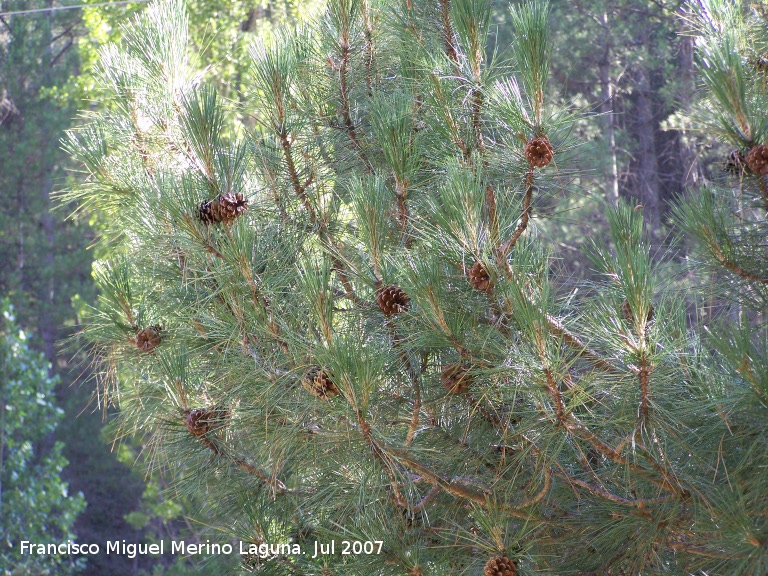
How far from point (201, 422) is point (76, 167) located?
7.84m

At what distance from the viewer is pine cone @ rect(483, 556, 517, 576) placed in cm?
156

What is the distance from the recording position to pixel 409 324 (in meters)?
1.63

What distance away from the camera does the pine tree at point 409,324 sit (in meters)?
1.49

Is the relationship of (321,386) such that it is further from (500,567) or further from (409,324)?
(500,567)

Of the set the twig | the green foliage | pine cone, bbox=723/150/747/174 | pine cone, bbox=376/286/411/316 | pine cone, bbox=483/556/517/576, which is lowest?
the green foliage

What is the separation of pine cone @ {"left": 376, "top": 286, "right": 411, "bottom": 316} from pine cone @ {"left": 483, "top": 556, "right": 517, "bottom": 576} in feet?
1.61

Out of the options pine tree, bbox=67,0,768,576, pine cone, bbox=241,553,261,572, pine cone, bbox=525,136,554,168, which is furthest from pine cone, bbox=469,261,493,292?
pine cone, bbox=241,553,261,572

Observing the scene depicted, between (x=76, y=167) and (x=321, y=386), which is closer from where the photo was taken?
(x=321, y=386)

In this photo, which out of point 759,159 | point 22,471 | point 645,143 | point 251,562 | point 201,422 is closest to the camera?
point 759,159

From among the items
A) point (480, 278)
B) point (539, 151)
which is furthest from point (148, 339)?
point (539, 151)

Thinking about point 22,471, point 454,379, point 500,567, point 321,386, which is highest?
point 321,386

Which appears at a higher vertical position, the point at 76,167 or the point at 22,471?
the point at 76,167

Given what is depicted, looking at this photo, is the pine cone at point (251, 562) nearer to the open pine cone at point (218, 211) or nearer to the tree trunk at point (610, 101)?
the open pine cone at point (218, 211)

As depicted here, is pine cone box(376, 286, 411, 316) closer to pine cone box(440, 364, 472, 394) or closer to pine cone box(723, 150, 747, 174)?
pine cone box(440, 364, 472, 394)
